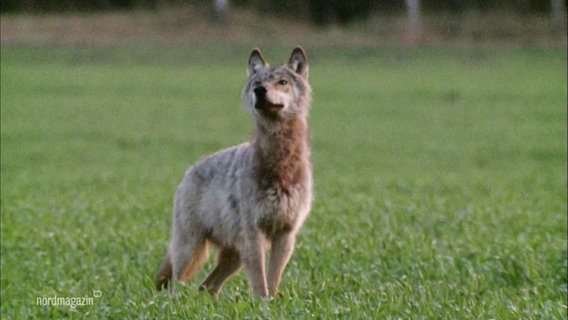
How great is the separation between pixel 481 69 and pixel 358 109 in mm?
13178

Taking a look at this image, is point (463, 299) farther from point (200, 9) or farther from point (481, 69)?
point (200, 9)

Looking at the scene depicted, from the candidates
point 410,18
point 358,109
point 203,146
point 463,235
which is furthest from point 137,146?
point 410,18

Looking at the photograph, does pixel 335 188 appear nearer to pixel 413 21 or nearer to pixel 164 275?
pixel 164 275

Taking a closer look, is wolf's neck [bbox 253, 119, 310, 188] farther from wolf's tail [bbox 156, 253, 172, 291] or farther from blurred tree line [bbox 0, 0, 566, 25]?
blurred tree line [bbox 0, 0, 566, 25]

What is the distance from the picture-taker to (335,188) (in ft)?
56.2

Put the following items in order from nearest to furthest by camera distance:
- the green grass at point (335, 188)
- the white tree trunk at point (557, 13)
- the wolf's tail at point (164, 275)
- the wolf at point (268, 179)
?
the wolf at point (268, 179) < the green grass at point (335, 188) < the wolf's tail at point (164, 275) < the white tree trunk at point (557, 13)

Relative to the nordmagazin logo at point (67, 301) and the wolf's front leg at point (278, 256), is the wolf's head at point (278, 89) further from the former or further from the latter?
the nordmagazin logo at point (67, 301)

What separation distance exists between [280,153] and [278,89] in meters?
0.51

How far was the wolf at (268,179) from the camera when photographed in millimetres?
8000

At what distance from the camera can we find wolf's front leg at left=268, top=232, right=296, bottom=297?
26.9 ft

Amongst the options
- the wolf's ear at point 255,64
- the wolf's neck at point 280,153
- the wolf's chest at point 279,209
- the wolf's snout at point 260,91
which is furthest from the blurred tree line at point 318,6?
the wolf's snout at point 260,91

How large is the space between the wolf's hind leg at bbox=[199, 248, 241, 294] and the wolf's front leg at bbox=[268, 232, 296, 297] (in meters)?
0.69

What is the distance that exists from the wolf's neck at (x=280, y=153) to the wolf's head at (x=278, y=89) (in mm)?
115

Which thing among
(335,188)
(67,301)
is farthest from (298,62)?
(335,188)
